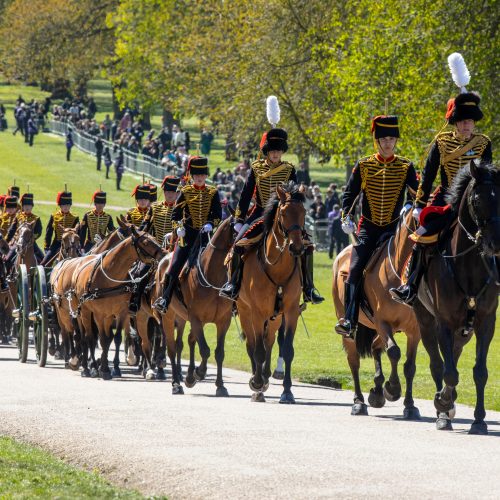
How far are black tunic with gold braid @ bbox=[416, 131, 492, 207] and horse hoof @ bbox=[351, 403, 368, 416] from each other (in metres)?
2.28

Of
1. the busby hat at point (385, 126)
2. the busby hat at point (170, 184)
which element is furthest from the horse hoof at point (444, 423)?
the busby hat at point (170, 184)

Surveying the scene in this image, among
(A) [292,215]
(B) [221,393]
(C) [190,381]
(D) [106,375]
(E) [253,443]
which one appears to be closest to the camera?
(E) [253,443]

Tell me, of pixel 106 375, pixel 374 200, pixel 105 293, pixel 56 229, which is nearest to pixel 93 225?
pixel 56 229

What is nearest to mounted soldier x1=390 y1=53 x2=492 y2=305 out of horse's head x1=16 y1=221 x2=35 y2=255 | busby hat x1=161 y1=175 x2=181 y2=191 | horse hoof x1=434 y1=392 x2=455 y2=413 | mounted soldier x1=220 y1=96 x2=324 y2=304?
horse hoof x1=434 y1=392 x2=455 y2=413

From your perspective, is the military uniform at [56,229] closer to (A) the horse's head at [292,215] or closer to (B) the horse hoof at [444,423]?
(A) the horse's head at [292,215]

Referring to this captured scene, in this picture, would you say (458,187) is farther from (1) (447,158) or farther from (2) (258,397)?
(2) (258,397)

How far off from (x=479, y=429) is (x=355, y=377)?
117 inches

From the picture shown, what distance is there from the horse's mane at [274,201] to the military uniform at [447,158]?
2.31m

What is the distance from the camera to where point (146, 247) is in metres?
19.5

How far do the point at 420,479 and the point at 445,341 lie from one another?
10.2ft

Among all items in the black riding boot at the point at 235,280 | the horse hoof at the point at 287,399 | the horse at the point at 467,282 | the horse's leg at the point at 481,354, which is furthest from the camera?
the black riding boot at the point at 235,280

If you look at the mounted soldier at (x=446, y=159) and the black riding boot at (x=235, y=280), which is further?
the black riding boot at (x=235, y=280)

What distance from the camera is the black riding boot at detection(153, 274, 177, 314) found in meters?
17.9

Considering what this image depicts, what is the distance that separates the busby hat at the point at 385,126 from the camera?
1435 centimetres
